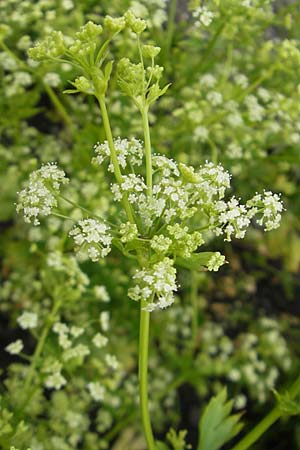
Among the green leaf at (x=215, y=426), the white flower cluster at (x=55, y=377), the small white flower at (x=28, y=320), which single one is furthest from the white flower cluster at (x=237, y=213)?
the small white flower at (x=28, y=320)

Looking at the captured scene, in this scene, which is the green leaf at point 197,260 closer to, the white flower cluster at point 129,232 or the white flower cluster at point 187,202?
the white flower cluster at point 187,202

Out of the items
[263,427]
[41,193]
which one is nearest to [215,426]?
[263,427]

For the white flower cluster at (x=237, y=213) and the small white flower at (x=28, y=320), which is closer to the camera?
the white flower cluster at (x=237, y=213)

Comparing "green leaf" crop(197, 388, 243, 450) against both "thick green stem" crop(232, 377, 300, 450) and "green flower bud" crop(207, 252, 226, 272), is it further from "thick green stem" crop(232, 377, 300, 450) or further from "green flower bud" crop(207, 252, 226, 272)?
"green flower bud" crop(207, 252, 226, 272)

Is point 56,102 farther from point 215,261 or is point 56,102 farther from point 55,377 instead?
point 215,261

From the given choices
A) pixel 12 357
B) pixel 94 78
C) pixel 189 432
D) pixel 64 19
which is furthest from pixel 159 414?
pixel 94 78

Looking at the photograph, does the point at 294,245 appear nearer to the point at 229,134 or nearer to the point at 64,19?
the point at 229,134

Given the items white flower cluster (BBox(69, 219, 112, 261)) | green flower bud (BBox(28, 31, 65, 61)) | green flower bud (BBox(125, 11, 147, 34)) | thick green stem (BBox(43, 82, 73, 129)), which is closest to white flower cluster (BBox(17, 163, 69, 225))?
white flower cluster (BBox(69, 219, 112, 261))

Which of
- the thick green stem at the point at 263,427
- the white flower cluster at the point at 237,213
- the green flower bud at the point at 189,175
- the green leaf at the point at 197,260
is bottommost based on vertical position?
the thick green stem at the point at 263,427
